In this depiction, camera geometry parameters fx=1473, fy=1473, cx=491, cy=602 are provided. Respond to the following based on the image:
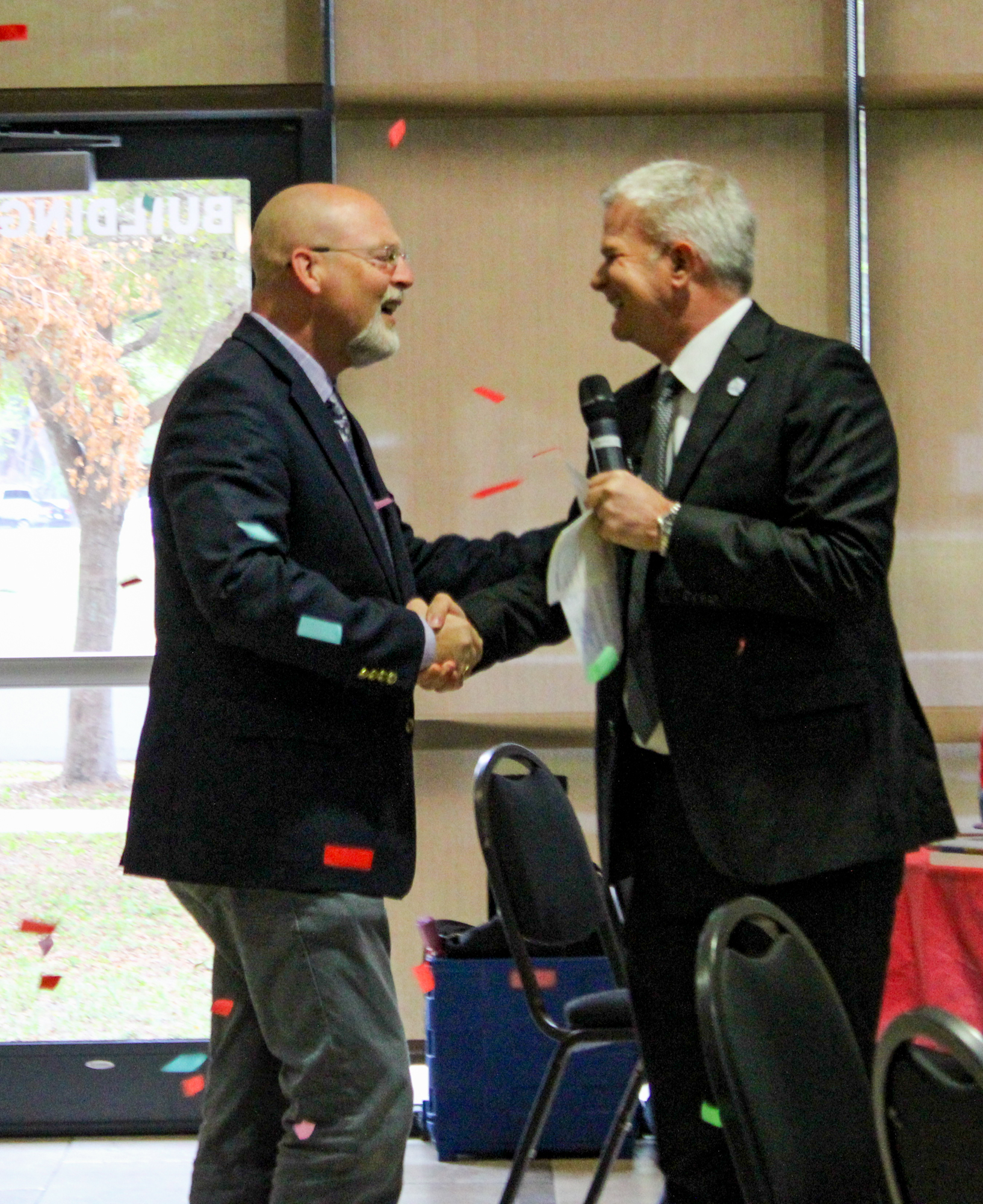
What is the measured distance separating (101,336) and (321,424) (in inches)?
77.2

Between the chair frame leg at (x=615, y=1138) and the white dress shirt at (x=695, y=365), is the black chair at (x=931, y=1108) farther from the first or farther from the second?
the chair frame leg at (x=615, y=1138)

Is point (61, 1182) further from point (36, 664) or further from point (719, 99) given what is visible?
point (719, 99)

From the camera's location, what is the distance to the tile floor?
10.2 feet

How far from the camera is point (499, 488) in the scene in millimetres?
3803

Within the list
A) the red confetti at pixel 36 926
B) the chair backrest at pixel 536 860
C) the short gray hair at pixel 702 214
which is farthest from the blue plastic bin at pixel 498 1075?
the short gray hair at pixel 702 214

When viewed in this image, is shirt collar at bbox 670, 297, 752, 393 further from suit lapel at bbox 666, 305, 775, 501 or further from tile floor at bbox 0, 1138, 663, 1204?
tile floor at bbox 0, 1138, 663, 1204

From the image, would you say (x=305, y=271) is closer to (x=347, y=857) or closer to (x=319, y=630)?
(x=319, y=630)

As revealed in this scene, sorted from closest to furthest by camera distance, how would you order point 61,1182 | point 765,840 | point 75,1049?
point 765,840, point 61,1182, point 75,1049

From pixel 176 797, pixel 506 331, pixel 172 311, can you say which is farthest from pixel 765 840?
pixel 172 311

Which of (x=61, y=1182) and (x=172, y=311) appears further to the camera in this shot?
(x=172, y=311)

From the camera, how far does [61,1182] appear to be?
324cm

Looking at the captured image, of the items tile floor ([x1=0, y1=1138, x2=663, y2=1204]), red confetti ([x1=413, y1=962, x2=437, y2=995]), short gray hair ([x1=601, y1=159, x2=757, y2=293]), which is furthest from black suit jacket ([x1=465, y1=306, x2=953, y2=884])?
red confetti ([x1=413, y1=962, x2=437, y2=995])

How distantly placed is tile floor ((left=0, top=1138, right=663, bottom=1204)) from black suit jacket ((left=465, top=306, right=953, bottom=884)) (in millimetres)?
1563

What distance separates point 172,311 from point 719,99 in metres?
1.51
